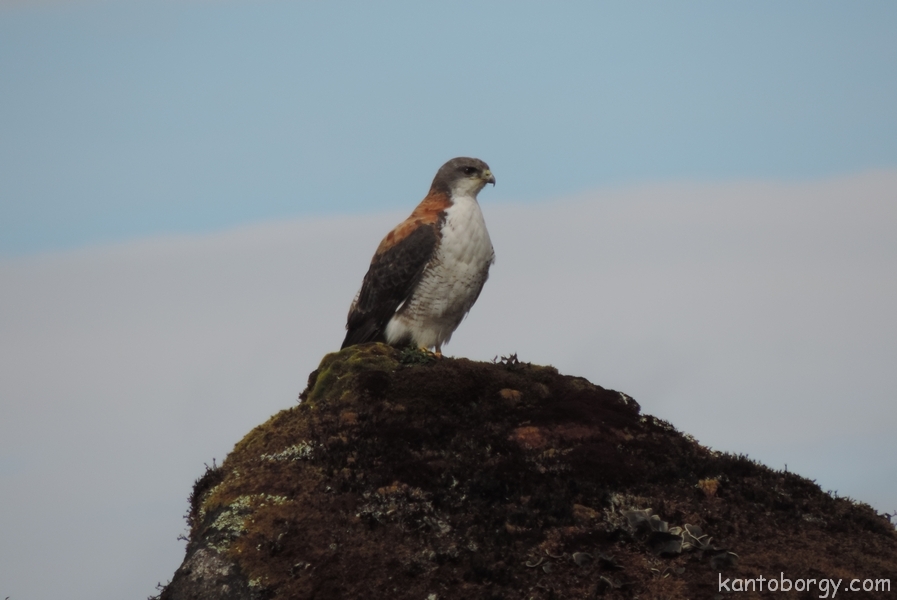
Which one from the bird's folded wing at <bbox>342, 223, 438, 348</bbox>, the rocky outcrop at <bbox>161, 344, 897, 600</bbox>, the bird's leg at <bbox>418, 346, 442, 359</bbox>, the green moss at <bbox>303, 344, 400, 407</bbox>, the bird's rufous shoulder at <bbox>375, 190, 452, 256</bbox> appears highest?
the bird's rufous shoulder at <bbox>375, 190, 452, 256</bbox>

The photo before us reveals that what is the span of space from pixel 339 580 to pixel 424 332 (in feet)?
17.3

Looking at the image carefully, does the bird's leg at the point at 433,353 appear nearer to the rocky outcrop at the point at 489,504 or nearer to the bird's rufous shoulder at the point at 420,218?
the rocky outcrop at the point at 489,504

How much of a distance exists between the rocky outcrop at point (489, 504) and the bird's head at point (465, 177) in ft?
9.35

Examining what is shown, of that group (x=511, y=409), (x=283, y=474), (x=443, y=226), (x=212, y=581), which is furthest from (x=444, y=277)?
(x=212, y=581)

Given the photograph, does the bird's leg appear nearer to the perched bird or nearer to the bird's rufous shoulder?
the perched bird

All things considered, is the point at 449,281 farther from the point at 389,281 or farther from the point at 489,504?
the point at 489,504

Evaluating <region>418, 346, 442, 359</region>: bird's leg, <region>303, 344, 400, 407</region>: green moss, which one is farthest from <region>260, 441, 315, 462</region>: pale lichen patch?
<region>418, 346, 442, 359</region>: bird's leg

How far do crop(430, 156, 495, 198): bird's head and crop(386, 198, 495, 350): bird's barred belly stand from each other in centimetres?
16

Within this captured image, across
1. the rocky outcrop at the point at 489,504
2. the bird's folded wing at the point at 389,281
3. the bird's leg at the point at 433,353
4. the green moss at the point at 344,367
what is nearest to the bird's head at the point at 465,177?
the bird's folded wing at the point at 389,281

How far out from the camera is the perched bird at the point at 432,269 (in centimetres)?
1377

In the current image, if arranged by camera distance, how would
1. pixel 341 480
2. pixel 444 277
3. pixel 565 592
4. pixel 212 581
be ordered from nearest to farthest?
pixel 565 592 → pixel 212 581 → pixel 341 480 → pixel 444 277

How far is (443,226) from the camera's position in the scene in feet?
45.3

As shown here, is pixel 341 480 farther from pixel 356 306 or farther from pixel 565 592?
pixel 356 306

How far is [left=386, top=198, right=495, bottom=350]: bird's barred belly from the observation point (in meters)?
13.8
